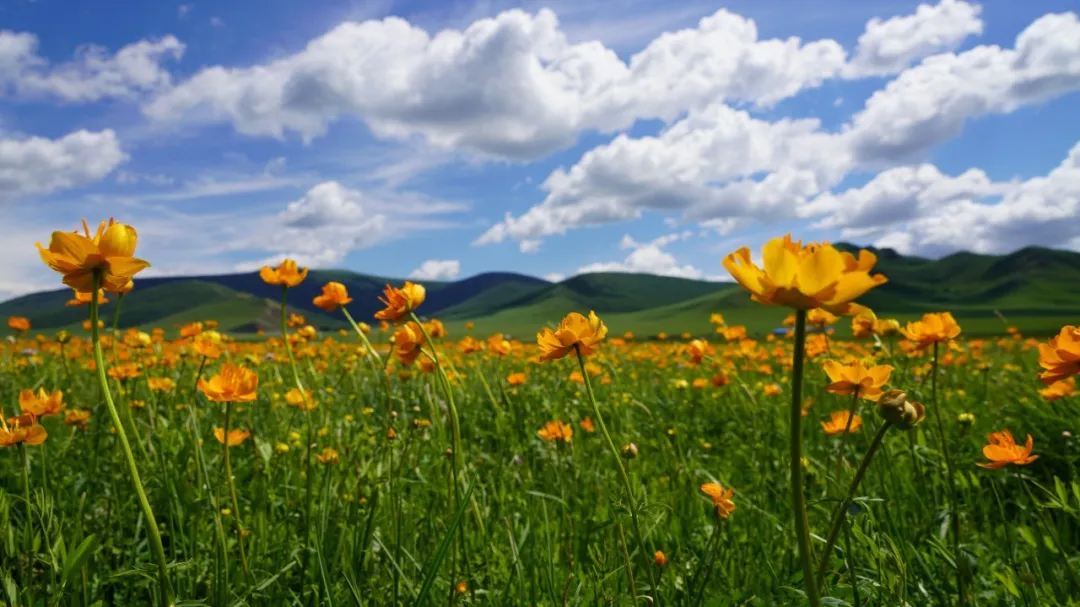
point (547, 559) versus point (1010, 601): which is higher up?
point (547, 559)

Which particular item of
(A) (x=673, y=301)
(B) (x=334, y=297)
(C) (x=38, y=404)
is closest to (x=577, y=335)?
(C) (x=38, y=404)

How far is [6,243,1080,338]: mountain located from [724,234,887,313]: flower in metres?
77.0

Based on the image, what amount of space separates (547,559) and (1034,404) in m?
3.27

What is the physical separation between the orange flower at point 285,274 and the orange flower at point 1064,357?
2396 mm

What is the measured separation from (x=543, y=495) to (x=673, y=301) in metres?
162

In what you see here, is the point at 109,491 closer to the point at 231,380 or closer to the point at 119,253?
the point at 231,380

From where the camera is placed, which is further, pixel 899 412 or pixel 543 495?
pixel 543 495

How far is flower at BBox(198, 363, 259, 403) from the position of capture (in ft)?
4.69

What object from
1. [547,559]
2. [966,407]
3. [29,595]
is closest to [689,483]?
[547,559]

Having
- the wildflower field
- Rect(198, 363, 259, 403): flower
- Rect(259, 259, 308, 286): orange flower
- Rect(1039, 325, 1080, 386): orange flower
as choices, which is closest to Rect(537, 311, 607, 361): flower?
the wildflower field

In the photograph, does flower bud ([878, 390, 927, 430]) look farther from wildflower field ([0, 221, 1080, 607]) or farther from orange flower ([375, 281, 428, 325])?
orange flower ([375, 281, 428, 325])

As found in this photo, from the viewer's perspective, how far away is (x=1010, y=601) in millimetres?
1559

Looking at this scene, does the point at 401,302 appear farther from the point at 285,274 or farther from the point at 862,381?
the point at 862,381

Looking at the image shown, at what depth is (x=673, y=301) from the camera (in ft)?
523
